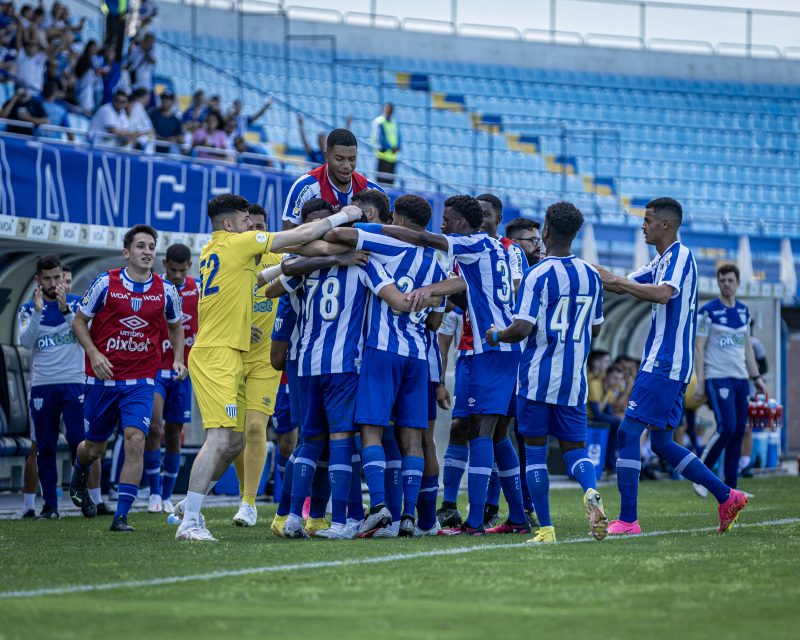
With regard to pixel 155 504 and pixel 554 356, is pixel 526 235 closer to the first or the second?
pixel 554 356

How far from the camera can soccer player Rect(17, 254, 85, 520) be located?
35.0 feet

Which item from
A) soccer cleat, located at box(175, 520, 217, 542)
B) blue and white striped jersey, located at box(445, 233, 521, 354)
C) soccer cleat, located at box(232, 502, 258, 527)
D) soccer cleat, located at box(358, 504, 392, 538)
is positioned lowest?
soccer cleat, located at box(232, 502, 258, 527)

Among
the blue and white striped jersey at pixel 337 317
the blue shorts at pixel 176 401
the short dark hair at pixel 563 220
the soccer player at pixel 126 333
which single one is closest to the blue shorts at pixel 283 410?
the soccer player at pixel 126 333

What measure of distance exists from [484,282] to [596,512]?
1673mm

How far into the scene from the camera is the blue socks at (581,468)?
7.61 metres

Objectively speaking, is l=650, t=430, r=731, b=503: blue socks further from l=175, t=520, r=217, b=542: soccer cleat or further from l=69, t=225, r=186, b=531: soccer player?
l=69, t=225, r=186, b=531: soccer player

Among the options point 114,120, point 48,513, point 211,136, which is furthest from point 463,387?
point 211,136

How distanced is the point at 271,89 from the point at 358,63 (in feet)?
10.2

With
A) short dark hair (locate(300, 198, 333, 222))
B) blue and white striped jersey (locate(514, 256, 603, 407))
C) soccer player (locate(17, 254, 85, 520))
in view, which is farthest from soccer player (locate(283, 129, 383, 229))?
soccer player (locate(17, 254, 85, 520))

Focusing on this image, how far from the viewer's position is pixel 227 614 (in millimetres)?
4855

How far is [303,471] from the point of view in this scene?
26.7 feet

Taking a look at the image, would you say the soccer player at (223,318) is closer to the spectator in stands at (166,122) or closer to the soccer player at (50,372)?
the soccer player at (50,372)

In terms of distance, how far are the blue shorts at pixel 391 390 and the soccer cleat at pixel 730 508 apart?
1.87 m

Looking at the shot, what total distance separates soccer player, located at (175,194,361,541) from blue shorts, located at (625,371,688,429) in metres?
2.01
